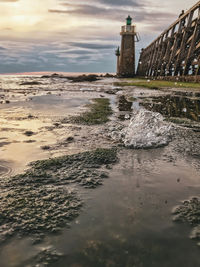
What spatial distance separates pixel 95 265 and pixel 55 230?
53cm

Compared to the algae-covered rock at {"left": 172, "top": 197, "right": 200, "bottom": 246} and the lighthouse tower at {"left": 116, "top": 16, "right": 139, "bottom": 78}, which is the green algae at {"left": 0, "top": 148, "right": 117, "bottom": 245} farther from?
the lighthouse tower at {"left": 116, "top": 16, "right": 139, "bottom": 78}

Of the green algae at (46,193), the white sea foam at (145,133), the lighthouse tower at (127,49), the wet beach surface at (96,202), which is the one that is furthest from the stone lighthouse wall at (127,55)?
the green algae at (46,193)

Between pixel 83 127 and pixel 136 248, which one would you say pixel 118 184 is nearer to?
pixel 136 248

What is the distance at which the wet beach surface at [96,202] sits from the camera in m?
1.77

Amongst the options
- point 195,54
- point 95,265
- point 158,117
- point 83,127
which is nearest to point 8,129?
point 83,127

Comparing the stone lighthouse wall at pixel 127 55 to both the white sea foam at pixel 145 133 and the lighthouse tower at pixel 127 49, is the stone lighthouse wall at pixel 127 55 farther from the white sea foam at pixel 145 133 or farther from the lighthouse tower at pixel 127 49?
the white sea foam at pixel 145 133

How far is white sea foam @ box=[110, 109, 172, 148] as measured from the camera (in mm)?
4402

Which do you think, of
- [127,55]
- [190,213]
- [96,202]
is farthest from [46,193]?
[127,55]

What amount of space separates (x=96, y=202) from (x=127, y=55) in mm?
46765

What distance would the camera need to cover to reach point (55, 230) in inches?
80.0

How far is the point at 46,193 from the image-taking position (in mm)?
2615

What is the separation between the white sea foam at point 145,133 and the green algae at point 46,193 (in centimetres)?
85

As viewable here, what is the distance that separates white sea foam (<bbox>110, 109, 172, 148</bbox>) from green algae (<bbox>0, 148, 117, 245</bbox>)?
0.85m

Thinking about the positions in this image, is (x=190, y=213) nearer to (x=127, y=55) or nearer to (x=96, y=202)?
(x=96, y=202)
